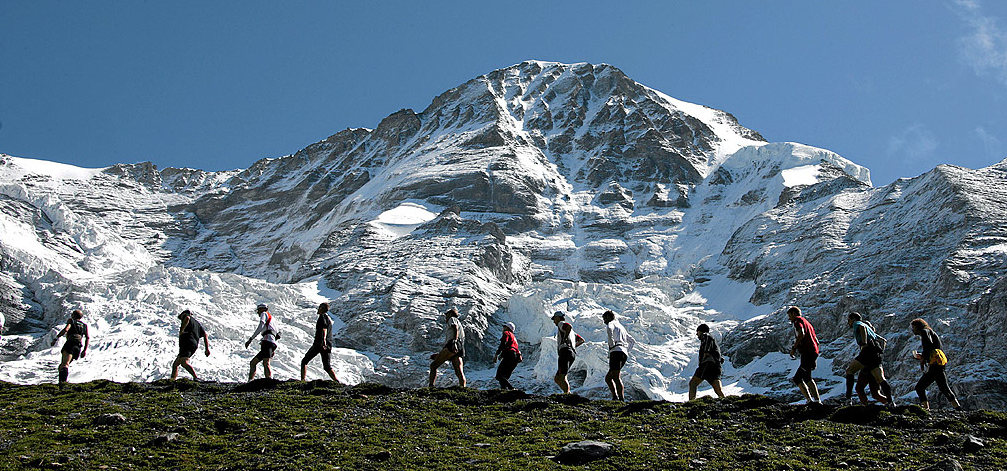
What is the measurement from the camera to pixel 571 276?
484 ft

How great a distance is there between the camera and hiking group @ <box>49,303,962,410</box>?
915 inches

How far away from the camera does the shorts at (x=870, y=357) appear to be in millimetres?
23109

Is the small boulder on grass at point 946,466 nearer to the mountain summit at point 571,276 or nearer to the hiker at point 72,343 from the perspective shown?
the hiker at point 72,343

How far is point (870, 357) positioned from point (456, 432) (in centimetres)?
1098

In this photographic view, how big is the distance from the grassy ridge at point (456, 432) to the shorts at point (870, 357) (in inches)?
71.8

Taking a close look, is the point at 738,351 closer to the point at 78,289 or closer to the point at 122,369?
the point at 122,369

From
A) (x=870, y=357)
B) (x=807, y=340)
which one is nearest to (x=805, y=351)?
(x=807, y=340)

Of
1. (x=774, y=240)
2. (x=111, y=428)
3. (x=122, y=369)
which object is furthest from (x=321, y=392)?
(x=774, y=240)

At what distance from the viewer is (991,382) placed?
236 ft

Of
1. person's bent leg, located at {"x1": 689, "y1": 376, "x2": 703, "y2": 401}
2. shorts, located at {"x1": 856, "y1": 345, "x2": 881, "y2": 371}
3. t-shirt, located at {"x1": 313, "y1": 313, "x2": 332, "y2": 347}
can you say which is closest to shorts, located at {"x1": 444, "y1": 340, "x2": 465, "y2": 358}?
t-shirt, located at {"x1": 313, "y1": 313, "x2": 332, "y2": 347}

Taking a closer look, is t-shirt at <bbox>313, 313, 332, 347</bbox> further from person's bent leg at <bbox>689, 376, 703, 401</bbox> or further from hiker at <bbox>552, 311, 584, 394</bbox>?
person's bent leg at <bbox>689, 376, 703, 401</bbox>

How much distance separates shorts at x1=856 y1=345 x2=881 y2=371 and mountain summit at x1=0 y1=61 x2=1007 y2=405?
5671cm

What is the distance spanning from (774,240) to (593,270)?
32.4 m

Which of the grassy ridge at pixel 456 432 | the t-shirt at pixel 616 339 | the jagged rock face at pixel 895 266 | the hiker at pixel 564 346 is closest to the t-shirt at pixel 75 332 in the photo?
the grassy ridge at pixel 456 432
